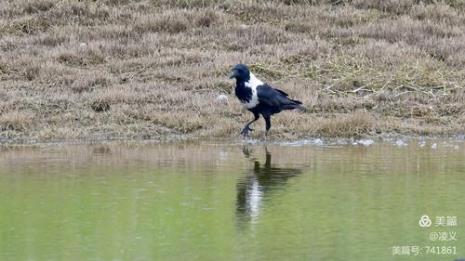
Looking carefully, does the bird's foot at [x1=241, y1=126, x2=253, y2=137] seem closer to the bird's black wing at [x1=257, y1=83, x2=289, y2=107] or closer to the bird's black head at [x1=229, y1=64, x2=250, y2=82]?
the bird's black wing at [x1=257, y1=83, x2=289, y2=107]

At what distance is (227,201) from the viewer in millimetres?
10859

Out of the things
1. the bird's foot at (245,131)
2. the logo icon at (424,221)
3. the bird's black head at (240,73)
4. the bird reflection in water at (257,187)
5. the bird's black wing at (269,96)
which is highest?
the bird's black head at (240,73)

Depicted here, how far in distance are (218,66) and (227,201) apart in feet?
25.6

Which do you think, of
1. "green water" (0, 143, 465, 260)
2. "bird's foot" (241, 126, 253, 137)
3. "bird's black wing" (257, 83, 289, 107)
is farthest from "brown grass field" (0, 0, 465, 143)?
"green water" (0, 143, 465, 260)

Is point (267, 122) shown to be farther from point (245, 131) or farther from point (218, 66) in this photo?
point (218, 66)

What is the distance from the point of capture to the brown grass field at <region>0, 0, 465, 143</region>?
52.2 ft

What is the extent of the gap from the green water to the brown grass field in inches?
45.6

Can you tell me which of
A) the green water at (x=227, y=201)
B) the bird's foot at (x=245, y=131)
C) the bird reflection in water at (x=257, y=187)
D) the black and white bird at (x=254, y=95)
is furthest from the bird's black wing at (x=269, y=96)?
the bird reflection in water at (x=257, y=187)

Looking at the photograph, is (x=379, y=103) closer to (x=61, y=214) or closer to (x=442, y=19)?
(x=442, y=19)

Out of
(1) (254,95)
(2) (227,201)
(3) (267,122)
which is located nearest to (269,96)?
(1) (254,95)

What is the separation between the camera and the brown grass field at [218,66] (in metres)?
15.9

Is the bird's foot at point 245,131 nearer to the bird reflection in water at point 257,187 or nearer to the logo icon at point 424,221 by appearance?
the bird reflection in water at point 257,187

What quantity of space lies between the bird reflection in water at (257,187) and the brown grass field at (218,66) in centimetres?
282

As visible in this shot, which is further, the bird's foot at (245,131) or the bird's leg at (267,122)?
the bird's leg at (267,122)
